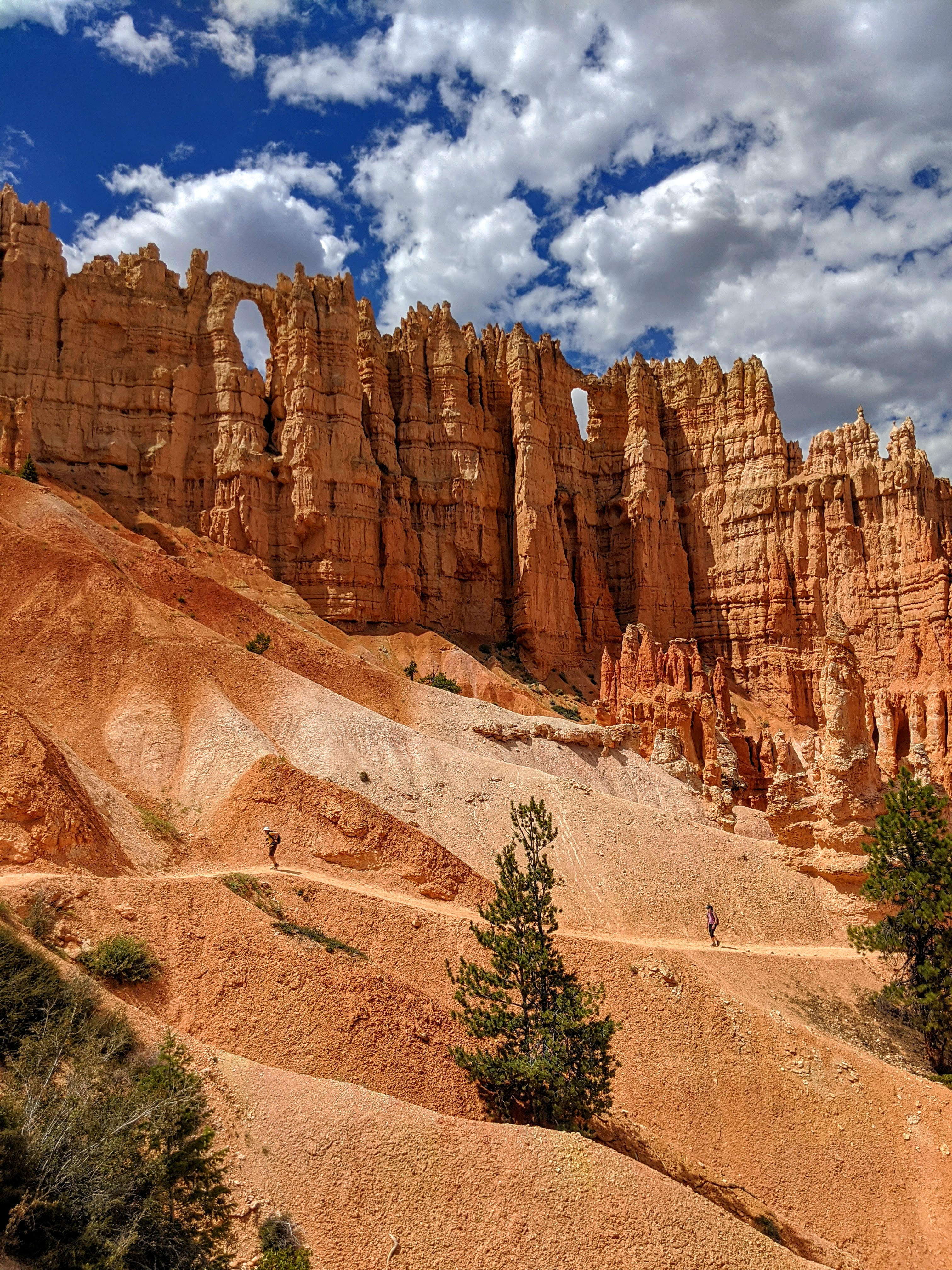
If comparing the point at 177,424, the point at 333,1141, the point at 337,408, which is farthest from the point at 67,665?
the point at 337,408

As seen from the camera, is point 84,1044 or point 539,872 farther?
point 539,872

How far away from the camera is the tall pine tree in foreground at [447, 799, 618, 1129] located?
1475 centimetres

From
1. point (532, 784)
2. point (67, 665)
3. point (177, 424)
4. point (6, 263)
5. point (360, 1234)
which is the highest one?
point (6, 263)

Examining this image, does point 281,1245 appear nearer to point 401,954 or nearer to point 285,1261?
point 285,1261

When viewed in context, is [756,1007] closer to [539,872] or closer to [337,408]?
[539,872]

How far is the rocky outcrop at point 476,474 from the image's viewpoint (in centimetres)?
5556

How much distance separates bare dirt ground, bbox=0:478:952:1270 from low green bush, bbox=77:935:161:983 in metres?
0.29

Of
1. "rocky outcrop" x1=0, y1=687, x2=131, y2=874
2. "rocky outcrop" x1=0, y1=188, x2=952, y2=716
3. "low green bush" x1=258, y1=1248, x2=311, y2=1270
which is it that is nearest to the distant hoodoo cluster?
"rocky outcrop" x1=0, y1=188, x2=952, y2=716

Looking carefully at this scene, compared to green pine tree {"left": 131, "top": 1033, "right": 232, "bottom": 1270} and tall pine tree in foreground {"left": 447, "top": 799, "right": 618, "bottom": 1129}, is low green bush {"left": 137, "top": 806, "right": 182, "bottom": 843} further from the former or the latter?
green pine tree {"left": 131, "top": 1033, "right": 232, "bottom": 1270}

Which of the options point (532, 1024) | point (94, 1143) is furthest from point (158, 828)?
point (94, 1143)

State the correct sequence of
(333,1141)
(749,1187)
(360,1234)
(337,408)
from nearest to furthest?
(360,1234) < (333,1141) < (749,1187) < (337,408)

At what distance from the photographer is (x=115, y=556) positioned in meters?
41.1

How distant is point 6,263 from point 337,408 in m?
22.5

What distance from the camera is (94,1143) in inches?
365
